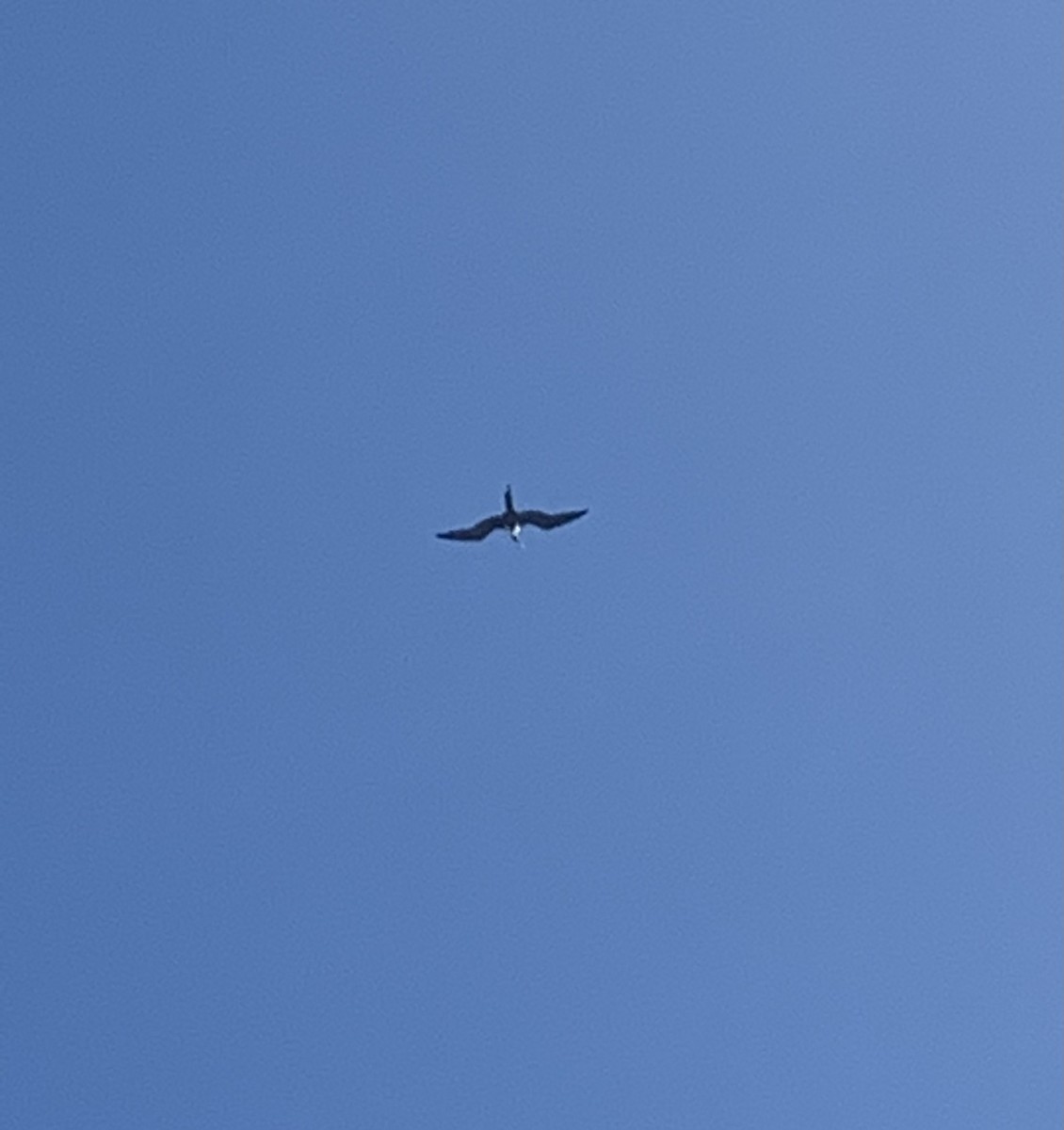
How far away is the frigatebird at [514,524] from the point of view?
121 m

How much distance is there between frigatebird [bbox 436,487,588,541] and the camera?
121m

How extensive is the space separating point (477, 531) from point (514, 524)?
7.19 feet

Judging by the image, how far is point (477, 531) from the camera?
Result: 4793 inches

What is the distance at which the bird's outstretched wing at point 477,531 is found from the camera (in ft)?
398

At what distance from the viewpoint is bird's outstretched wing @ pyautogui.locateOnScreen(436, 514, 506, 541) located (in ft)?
398

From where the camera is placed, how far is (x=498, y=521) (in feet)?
398

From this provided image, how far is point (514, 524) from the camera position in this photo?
397 feet
